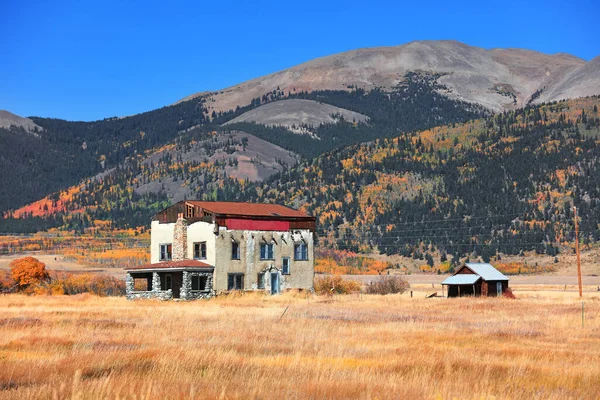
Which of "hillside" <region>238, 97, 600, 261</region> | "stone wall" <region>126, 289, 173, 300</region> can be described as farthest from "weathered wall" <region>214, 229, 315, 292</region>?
"hillside" <region>238, 97, 600, 261</region>

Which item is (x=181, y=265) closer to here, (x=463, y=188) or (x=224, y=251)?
(x=224, y=251)

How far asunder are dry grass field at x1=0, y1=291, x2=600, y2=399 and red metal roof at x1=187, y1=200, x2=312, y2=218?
68.7 feet

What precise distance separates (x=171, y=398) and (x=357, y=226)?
119m

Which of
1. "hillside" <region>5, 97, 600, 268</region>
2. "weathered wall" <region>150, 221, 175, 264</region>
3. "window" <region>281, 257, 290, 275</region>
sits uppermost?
"hillside" <region>5, 97, 600, 268</region>

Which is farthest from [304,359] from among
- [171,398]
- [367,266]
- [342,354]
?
[367,266]

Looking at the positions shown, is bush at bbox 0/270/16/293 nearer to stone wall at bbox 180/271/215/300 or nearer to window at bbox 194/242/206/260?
window at bbox 194/242/206/260

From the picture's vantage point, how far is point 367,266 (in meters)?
106

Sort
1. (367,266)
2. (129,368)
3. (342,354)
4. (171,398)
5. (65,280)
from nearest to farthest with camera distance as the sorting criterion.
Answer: (171,398) < (129,368) < (342,354) < (65,280) < (367,266)

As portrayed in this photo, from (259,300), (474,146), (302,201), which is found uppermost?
(474,146)

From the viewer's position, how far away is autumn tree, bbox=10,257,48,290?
5891cm

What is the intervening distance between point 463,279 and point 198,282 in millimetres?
17831

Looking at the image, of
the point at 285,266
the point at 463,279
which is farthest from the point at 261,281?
the point at 463,279

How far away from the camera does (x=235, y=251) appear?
53375mm

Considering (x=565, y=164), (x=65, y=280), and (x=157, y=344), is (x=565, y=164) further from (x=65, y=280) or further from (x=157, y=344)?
(x=157, y=344)
